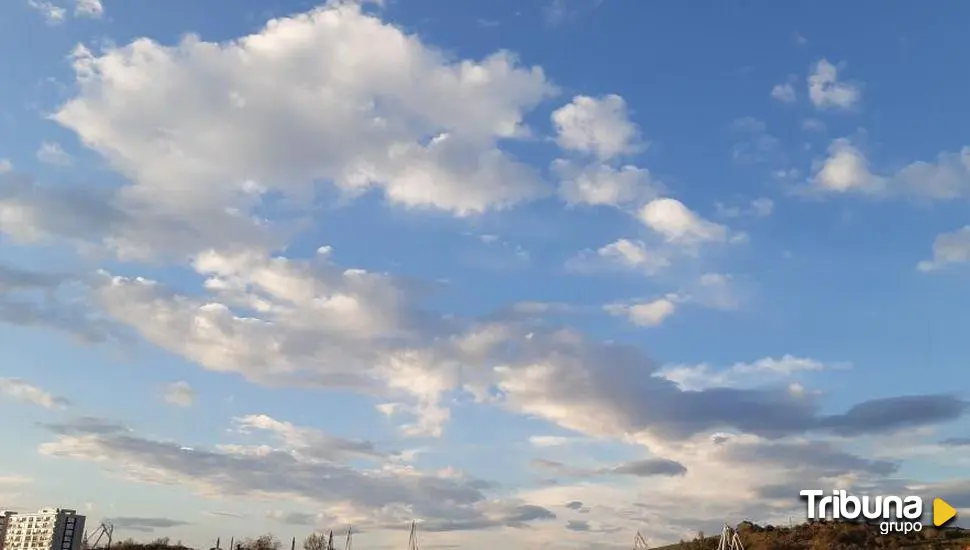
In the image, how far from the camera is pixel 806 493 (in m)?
146

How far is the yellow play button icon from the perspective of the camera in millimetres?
149125

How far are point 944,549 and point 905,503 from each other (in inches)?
3166

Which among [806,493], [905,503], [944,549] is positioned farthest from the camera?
[944,549]

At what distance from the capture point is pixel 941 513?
A: 150 metres

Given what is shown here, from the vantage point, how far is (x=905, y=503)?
137 meters

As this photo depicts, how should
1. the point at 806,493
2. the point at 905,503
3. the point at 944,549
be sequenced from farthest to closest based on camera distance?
the point at 944,549 < the point at 806,493 < the point at 905,503

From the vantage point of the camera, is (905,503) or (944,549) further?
(944,549)

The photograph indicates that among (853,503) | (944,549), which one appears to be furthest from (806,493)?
(944,549)

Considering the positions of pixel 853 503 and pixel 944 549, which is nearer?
pixel 853 503

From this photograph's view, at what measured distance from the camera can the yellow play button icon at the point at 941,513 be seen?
489 feet

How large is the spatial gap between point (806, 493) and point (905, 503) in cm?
1562

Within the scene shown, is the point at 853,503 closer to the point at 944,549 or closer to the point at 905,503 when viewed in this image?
the point at 905,503

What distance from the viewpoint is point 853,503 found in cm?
14100

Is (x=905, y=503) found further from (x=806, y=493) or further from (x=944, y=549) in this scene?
(x=944, y=549)
